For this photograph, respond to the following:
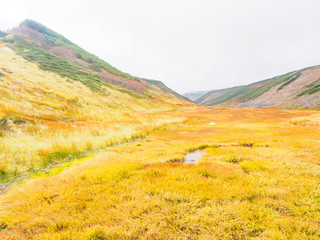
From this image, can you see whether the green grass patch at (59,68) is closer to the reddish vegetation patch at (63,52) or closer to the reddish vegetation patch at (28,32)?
the reddish vegetation patch at (63,52)

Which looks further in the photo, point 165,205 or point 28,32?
point 28,32

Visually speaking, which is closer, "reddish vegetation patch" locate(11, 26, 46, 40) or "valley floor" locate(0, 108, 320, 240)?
"valley floor" locate(0, 108, 320, 240)

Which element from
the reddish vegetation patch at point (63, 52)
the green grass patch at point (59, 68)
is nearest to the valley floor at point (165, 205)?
the green grass patch at point (59, 68)

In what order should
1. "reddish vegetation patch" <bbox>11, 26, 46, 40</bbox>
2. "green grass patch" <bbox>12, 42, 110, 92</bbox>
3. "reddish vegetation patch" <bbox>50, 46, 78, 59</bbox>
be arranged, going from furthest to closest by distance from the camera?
"reddish vegetation patch" <bbox>11, 26, 46, 40</bbox>
"reddish vegetation patch" <bbox>50, 46, 78, 59</bbox>
"green grass patch" <bbox>12, 42, 110, 92</bbox>

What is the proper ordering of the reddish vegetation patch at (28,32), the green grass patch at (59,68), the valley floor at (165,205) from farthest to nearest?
the reddish vegetation patch at (28,32) → the green grass patch at (59,68) → the valley floor at (165,205)

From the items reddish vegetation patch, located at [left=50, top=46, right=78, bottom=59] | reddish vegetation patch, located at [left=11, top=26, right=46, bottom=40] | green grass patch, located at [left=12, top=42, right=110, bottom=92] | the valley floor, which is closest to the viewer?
the valley floor

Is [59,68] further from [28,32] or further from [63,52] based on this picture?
[28,32]

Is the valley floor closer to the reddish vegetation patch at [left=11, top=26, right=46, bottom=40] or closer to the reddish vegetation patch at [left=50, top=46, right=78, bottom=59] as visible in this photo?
the reddish vegetation patch at [left=50, top=46, right=78, bottom=59]

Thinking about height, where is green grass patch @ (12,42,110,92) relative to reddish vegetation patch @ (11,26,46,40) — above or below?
below

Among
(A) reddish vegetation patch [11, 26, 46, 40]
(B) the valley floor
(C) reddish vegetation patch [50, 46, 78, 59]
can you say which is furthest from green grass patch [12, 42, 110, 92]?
(B) the valley floor

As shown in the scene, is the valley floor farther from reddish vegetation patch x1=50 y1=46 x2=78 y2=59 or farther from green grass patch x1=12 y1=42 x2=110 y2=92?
reddish vegetation patch x1=50 y1=46 x2=78 y2=59

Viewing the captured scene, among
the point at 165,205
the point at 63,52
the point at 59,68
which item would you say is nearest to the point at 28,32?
the point at 63,52

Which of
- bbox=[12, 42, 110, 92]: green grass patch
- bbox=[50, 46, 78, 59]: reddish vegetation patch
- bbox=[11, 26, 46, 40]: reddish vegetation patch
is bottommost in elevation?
bbox=[12, 42, 110, 92]: green grass patch

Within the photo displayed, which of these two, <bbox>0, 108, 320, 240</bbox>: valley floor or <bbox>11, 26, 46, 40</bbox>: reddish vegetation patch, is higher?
<bbox>11, 26, 46, 40</bbox>: reddish vegetation patch
